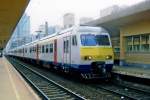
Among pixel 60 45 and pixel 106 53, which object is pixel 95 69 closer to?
pixel 106 53

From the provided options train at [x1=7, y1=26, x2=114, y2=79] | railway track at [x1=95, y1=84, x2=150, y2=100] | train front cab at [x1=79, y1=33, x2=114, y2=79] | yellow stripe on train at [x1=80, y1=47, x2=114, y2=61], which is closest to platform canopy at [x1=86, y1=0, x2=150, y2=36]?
train at [x1=7, y1=26, x2=114, y2=79]

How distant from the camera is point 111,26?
86.6 feet

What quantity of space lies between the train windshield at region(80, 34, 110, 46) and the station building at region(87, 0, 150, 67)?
3.07 meters

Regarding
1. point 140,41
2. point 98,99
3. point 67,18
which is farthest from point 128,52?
point 67,18

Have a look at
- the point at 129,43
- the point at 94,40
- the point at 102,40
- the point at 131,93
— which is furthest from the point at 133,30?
the point at 131,93

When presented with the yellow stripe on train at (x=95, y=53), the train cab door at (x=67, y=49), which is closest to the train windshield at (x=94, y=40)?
the yellow stripe on train at (x=95, y=53)

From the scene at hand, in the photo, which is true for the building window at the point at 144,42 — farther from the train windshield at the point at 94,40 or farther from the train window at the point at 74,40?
the train window at the point at 74,40

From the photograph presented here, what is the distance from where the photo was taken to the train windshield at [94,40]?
1740cm

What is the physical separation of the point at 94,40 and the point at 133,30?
293 inches

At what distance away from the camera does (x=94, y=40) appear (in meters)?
17.7

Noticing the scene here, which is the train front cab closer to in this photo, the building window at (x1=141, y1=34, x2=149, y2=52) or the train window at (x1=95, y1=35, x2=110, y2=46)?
the train window at (x1=95, y1=35, x2=110, y2=46)

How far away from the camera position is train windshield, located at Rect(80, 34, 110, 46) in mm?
17402

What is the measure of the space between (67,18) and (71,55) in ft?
185

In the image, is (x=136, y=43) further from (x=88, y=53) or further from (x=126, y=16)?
(x=88, y=53)
